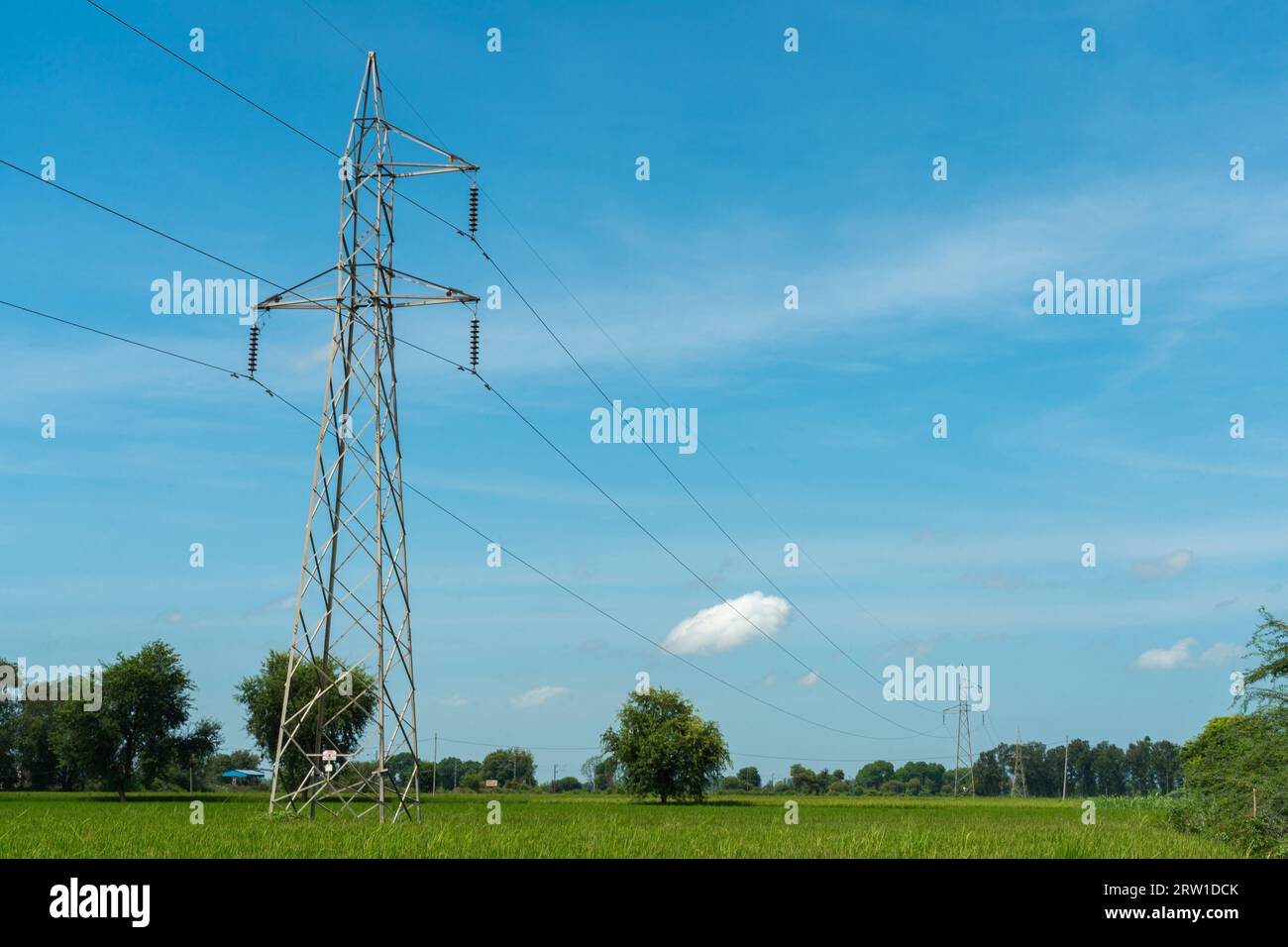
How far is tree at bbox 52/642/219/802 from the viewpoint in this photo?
7781cm

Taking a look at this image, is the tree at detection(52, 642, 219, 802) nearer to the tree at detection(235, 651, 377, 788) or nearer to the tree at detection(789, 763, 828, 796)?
the tree at detection(235, 651, 377, 788)

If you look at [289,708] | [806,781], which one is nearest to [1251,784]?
[289,708]

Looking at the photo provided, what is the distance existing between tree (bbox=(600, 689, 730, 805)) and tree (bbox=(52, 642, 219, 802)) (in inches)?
1204

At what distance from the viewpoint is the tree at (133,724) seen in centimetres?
7781

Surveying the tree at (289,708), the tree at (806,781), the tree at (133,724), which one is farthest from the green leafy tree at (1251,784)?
the tree at (806,781)

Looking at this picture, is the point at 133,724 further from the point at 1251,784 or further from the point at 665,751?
the point at 1251,784

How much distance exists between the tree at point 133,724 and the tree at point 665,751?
1204 inches

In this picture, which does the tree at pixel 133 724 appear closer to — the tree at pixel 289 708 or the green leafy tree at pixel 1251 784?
the tree at pixel 289 708

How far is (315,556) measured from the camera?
3131 cm

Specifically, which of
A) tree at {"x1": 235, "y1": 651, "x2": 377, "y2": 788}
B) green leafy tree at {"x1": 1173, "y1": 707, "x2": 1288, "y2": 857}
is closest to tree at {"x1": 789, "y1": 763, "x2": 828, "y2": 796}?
tree at {"x1": 235, "y1": 651, "x2": 377, "y2": 788}

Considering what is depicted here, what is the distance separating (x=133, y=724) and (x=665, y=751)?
121 feet

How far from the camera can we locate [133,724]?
7844 cm
